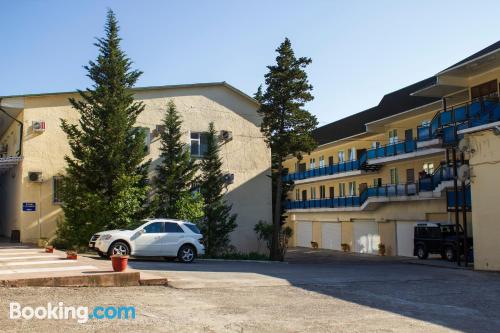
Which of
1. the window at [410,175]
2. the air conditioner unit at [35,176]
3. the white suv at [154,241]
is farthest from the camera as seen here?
the window at [410,175]

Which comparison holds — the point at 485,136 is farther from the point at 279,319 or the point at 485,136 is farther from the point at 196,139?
the point at 196,139

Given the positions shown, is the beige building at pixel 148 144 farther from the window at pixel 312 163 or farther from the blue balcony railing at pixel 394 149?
the window at pixel 312 163

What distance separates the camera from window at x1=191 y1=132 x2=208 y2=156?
106ft

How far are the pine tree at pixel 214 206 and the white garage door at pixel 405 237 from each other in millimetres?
14134

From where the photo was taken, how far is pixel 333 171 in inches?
1906

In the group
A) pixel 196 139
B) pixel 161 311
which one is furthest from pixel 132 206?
pixel 161 311

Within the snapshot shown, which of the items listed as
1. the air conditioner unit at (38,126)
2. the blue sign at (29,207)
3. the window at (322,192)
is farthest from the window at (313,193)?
the blue sign at (29,207)

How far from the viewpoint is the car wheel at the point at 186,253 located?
20.7m

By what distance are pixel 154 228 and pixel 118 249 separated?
1.65 meters

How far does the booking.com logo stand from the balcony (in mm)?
31426

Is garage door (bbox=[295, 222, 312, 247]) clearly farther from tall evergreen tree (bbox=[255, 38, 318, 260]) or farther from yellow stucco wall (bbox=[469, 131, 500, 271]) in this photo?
yellow stucco wall (bbox=[469, 131, 500, 271])

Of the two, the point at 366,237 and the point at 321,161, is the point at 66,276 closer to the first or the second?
the point at 366,237

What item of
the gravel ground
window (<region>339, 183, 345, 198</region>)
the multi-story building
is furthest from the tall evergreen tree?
the gravel ground

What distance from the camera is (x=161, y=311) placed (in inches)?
377
